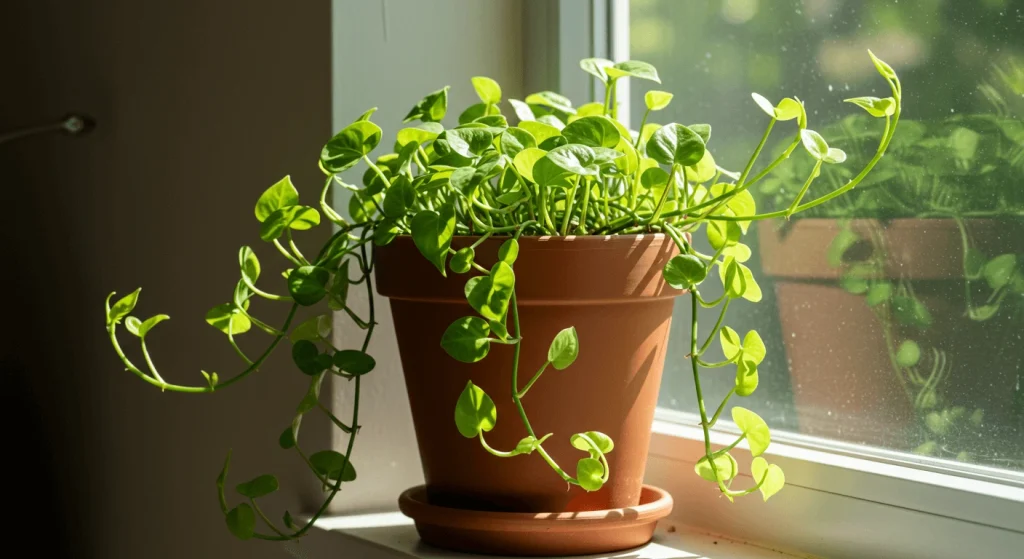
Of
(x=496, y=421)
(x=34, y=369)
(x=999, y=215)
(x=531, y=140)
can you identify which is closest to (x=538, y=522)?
(x=496, y=421)

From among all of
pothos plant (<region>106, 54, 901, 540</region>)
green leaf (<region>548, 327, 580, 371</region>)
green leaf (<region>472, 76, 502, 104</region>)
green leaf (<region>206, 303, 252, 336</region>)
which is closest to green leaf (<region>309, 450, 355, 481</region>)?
pothos plant (<region>106, 54, 901, 540</region>)

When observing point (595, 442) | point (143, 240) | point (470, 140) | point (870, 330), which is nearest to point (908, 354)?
point (870, 330)

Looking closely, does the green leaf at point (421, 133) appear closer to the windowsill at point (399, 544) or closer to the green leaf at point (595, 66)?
the green leaf at point (595, 66)

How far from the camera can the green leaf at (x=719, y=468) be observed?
0.67 meters

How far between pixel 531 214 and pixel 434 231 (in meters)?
0.10

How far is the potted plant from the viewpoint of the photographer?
0.68 meters

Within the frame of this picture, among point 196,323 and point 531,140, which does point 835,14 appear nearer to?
point 531,140

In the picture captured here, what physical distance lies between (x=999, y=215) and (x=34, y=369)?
1.43 m

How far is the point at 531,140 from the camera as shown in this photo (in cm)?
67

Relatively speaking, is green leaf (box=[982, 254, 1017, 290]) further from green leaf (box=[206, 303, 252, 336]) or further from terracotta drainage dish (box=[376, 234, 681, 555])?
green leaf (box=[206, 303, 252, 336])

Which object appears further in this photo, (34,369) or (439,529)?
(34,369)

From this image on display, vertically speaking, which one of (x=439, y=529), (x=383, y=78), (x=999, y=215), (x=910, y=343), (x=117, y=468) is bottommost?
(x=117, y=468)

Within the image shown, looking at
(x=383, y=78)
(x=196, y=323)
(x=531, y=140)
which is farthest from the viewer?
(x=196, y=323)

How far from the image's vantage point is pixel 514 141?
0.65 m
